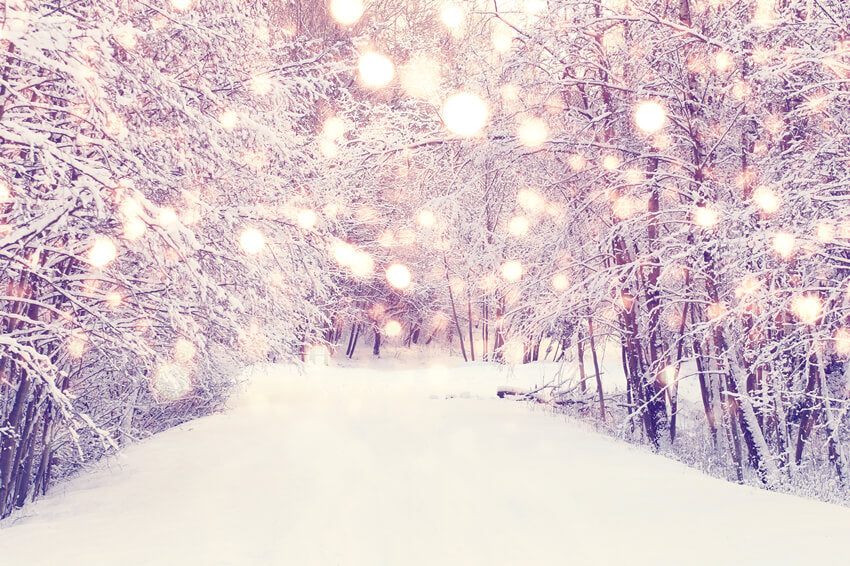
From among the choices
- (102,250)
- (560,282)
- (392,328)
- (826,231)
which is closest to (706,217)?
(826,231)

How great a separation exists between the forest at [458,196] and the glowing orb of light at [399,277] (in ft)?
56.3

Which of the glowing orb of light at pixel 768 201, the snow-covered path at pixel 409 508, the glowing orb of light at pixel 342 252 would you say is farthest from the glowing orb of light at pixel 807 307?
the glowing orb of light at pixel 342 252

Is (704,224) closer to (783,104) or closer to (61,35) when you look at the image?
(783,104)

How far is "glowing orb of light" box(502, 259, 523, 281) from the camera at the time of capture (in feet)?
32.1

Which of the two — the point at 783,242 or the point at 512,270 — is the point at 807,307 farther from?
the point at 512,270

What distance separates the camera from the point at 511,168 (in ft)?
29.7

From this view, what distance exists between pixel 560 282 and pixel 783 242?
3.99m

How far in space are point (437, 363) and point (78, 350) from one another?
28540mm

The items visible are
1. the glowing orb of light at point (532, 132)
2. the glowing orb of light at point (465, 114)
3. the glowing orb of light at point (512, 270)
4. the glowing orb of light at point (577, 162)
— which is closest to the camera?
the glowing orb of light at point (532, 132)

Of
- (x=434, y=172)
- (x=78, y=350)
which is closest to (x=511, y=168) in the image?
(x=434, y=172)

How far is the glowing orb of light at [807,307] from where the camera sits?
6504 millimetres

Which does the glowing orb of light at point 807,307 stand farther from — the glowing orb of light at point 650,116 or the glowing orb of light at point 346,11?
the glowing orb of light at point 346,11

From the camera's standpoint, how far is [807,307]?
659 centimetres

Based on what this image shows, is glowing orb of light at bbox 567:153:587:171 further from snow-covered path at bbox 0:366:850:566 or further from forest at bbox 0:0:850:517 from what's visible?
snow-covered path at bbox 0:366:850:566
